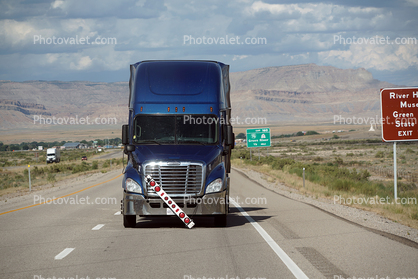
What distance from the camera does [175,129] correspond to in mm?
11969

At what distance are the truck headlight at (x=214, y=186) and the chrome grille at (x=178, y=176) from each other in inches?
7.9

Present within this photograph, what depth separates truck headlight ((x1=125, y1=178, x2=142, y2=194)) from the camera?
1099 cm

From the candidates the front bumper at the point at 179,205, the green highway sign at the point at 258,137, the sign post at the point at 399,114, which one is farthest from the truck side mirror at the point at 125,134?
the green highway sign at the point at 258,137

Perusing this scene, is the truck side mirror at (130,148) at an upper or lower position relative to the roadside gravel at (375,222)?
upper

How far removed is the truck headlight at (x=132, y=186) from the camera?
36.1ft

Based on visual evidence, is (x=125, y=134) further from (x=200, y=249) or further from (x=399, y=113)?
(x=399, y=113)

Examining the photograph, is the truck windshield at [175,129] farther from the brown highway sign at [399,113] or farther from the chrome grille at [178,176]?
the brown highway sign at [399,113]

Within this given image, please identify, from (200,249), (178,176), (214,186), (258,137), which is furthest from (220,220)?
(258,137)

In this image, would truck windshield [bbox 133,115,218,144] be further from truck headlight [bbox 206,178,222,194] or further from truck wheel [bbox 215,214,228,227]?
truck wheel [bbox 215,214,228,227]

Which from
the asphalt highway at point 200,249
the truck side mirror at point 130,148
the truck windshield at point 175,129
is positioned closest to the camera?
the asphalt highway at point 200,249

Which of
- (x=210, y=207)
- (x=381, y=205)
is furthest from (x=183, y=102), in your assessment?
(x=381, y=205)

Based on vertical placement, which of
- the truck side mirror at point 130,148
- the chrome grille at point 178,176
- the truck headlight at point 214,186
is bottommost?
the truck headlight at point 214,186

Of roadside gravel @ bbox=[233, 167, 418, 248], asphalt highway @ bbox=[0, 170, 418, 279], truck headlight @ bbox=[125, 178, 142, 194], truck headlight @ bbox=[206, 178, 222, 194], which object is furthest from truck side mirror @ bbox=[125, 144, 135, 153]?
roadside gravel @ bbox=[233, 167, 418, 248]

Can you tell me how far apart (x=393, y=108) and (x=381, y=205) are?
3429 mm
